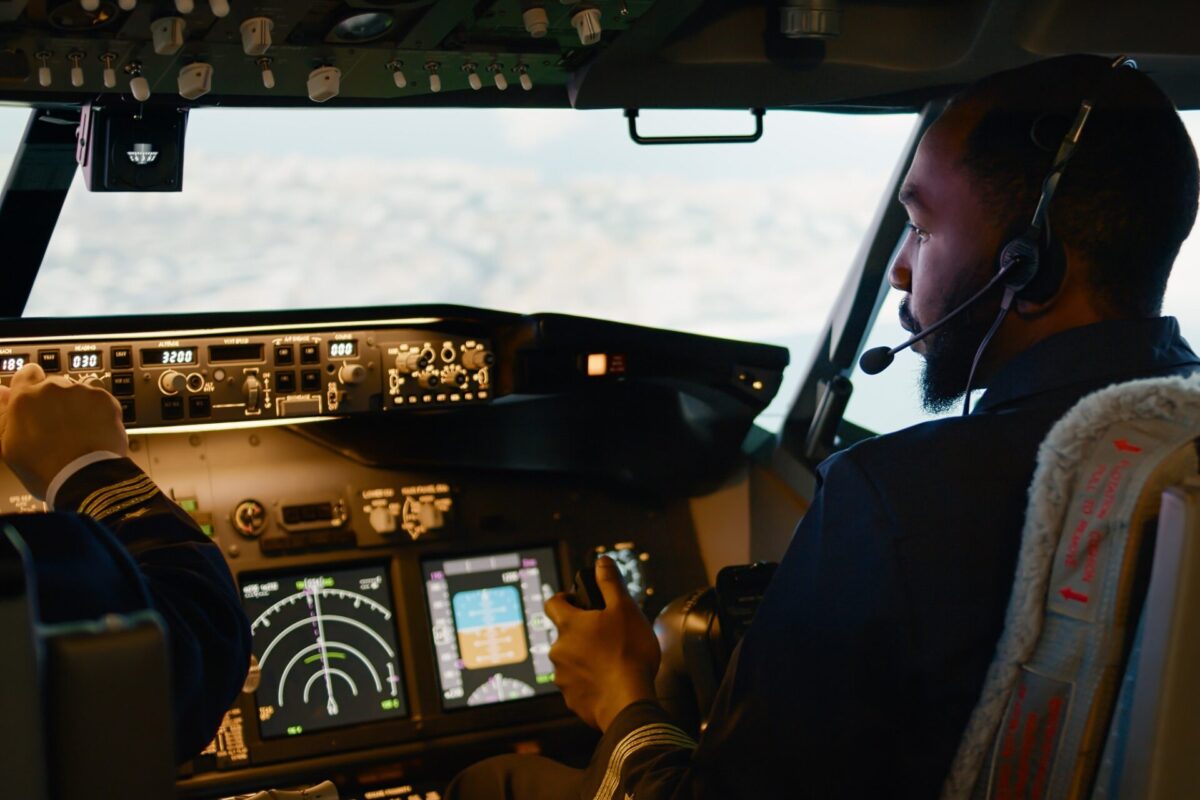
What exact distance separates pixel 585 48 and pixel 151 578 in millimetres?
1014

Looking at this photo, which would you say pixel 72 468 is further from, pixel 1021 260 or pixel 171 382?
pixel 1021 260

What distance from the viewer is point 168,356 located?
219 cm

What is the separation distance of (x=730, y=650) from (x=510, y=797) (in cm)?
48

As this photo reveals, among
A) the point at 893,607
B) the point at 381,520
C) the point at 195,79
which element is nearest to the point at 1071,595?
the point at 893,607

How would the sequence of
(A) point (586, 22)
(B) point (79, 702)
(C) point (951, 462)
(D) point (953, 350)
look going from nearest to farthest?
(B) point (79, 702) → (C) point (951, 462) → (D) point (953, 350) → (A) point (586, 22)

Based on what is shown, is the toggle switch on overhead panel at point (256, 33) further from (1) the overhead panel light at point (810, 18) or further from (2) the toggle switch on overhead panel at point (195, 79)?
(1) the overhead panel light at point (810, 18)

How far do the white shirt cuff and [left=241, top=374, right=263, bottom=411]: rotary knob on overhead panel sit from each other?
2.81 ft

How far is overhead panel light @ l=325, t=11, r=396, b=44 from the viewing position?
1633 millimetres

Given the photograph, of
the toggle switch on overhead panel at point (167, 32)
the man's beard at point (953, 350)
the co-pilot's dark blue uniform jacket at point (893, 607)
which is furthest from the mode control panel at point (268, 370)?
the co-pilot's dark blue uniform jacket at point (893, 607)

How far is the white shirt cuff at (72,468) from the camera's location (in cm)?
136

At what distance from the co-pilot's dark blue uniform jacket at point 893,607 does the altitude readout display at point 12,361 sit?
1291mm

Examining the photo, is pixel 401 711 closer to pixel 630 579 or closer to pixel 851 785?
pixel 630 579

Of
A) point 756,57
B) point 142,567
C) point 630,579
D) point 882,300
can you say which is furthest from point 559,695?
point 142,567

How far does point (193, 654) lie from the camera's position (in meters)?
1.11
